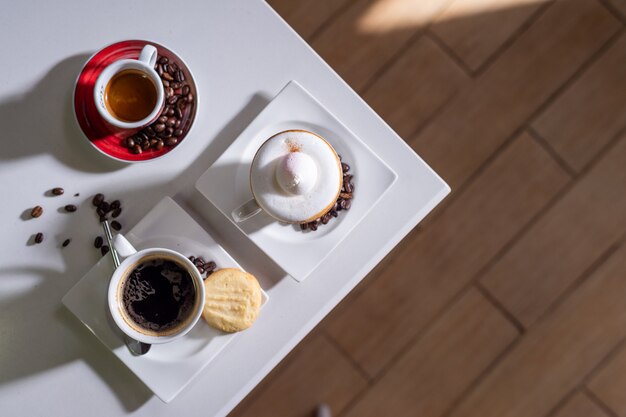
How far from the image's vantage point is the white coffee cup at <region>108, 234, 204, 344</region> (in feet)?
3.04

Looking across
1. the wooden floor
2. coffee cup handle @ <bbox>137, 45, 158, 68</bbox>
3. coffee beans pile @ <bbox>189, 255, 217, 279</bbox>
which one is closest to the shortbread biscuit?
coffee beans pile @ <bbox>189, 255, 217, 279</bbox>

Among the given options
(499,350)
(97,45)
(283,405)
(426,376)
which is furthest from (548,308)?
(97,45)

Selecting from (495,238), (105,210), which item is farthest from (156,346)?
(495,238)

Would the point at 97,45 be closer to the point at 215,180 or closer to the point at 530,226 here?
the point at 215,180

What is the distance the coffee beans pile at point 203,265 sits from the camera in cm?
100

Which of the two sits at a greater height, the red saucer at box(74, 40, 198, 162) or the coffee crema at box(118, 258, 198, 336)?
the red saucer at box(74, 40, 198, 162)

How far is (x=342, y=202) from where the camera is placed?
99 centimetres

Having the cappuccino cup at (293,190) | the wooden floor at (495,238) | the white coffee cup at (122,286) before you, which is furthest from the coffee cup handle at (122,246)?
the wooden floor at (495,238)

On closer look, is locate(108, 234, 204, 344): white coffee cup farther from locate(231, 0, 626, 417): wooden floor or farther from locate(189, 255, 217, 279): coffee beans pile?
locate(231, 0, 626, 417): wooden floor

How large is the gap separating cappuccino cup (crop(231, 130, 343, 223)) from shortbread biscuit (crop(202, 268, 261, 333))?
0.14 m

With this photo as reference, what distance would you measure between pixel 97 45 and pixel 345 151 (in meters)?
0.44

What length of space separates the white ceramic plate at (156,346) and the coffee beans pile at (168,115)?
3.7 inches

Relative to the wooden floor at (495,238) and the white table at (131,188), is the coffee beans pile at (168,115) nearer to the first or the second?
the white table at (131,188)

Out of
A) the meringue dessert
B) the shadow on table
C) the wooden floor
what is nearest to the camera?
the meringue dessert
